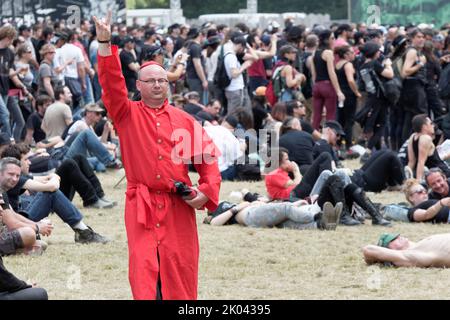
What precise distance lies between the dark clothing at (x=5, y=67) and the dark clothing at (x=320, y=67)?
473 centimetres

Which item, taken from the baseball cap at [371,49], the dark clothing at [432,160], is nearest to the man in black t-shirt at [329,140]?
the dark clothing at [432,160]

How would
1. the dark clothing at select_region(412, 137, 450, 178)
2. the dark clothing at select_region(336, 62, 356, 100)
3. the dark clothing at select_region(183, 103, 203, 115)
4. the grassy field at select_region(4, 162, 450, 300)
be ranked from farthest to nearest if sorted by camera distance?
the dark clothing at select_region(336, 62, 356, 100), the dark clothing at select_region(183, 103, 203, 115), the dark clothing at select_region(412, 137, 450, 178), the grassy field at select_region(4, 162, 450, 300)

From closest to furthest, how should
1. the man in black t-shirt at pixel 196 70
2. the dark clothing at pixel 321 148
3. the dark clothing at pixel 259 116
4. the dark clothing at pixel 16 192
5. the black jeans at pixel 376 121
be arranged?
the dark clothing at pixel 16 192 → the dark clothing at pixel 321 148 → the dark clothing at pixel 259 116 → the black jeans at pixel 376 121 → the man in black t-shirt at pixel 196 70

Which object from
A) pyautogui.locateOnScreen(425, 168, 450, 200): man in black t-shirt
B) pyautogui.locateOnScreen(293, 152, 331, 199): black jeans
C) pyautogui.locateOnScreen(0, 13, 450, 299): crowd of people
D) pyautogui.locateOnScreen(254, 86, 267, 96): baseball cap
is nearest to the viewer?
pyautogui.locateOnScreen(0, 13, 450, 299): crowd of people

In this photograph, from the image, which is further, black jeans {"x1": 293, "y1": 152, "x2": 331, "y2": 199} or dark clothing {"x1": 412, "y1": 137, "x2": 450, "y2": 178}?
dark clothing {"x1": 412, "y1": 137, "x2": 450, "y2": 178}

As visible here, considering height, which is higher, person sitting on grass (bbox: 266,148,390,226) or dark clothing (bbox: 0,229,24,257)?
dark clothing (bbox: 0,229,24,257)

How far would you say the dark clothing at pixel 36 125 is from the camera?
18914mm

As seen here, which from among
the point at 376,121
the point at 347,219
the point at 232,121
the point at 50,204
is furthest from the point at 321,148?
the point at 50,204

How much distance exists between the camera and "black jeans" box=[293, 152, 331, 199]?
13.7 m

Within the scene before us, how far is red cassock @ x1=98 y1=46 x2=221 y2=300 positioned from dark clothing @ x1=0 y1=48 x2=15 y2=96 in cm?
1044

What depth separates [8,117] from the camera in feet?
58.0

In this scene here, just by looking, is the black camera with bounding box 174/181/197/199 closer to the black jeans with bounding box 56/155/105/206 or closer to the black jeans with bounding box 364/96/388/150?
the black jeans with bounding box 56/155/105/206

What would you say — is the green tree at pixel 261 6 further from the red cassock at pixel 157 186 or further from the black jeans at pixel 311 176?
the red cassock at pixel 157 186

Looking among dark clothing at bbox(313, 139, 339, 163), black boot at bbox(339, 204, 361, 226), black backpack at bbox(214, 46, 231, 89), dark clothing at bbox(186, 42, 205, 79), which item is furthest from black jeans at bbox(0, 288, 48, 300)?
dark clothing at bbox(186, 42, 205, 79)
